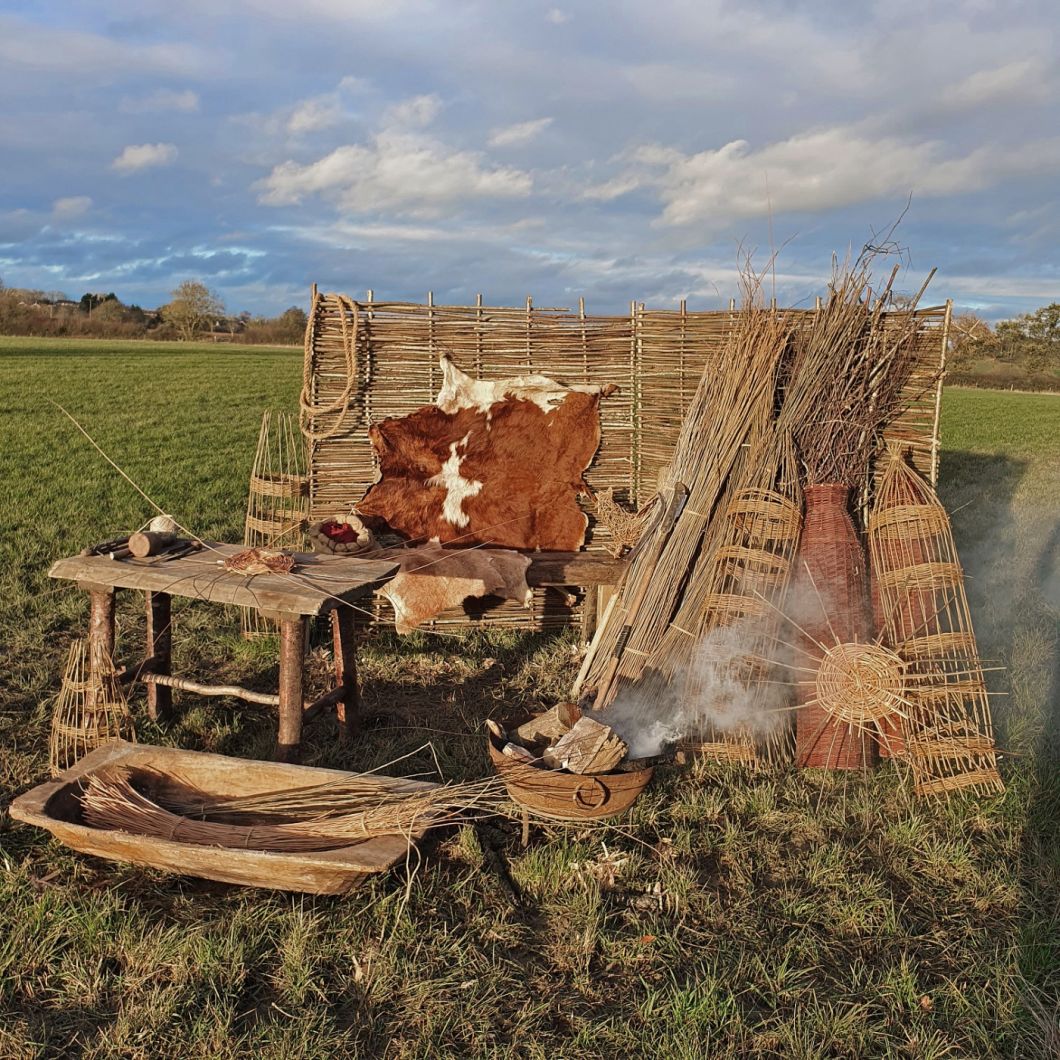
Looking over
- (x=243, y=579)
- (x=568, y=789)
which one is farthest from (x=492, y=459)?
(x=568, y=789)

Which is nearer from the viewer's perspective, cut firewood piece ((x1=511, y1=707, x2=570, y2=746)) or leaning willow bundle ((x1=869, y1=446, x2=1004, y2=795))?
cut firewood piece ((x1=511, y1=707, x2=570, y2=746))

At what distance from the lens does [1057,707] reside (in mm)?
4555

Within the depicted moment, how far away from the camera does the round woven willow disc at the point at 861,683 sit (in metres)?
3.73

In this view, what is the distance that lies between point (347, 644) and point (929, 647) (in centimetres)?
259

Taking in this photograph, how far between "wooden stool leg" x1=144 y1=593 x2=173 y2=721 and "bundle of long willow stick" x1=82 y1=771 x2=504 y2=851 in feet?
3.55

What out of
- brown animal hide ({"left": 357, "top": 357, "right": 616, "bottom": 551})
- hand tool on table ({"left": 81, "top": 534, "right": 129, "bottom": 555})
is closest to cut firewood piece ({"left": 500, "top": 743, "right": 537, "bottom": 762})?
hand tool on table ({"left": 81, "top": 534, "right": 129, "bottom": 555})

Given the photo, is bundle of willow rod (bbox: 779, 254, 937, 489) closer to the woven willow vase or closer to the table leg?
the woven willow vase

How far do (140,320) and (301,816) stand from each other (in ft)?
179

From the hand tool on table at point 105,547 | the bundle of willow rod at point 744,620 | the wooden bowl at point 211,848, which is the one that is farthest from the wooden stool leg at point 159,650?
the bundle of willow rod at point 744,620

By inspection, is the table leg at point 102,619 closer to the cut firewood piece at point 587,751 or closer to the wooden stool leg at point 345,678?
the wooden stool leg at point 345,678

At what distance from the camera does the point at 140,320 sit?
51.7 metres

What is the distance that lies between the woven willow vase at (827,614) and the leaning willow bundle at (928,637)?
15 cm

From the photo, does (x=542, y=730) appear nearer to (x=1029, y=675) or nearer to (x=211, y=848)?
(x=211, y=848)

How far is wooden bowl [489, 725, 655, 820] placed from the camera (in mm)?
3082
